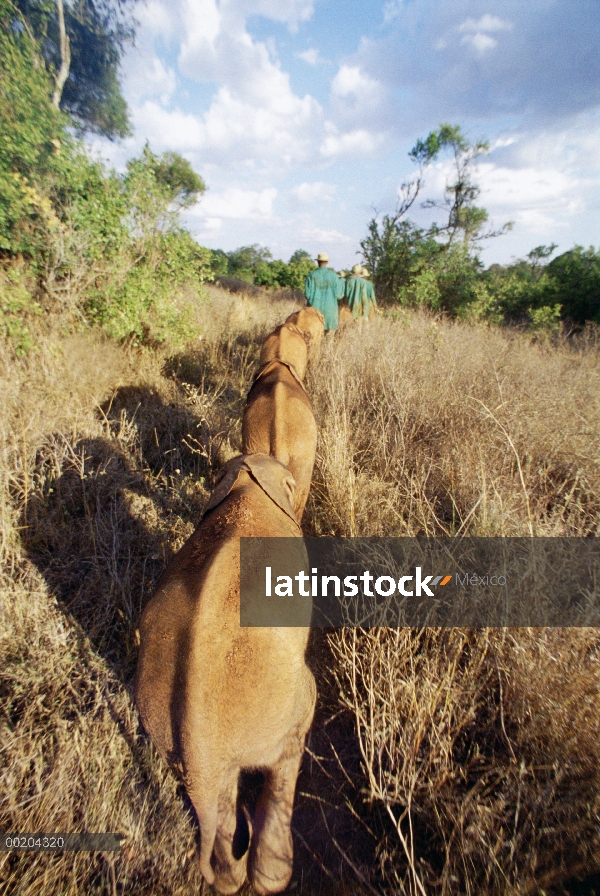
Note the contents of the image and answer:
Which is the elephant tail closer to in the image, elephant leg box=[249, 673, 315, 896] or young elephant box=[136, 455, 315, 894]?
young elephant box=[136, 455, 315, 894]

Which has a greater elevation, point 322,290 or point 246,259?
point 246,259

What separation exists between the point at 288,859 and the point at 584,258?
14.2 meters

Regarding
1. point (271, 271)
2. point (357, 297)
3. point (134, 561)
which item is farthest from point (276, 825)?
point (271, 271)

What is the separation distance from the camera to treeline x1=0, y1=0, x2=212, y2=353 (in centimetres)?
455

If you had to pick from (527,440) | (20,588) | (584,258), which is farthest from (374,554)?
(584,258)

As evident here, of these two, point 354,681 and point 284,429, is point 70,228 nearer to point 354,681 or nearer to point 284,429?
point 284,429

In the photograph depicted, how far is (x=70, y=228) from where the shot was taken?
5.34m

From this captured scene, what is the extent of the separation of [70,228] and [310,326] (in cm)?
358

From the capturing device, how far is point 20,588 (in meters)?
2.47

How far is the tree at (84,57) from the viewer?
726 centimetres

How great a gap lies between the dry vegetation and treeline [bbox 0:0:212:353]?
6.24 feet

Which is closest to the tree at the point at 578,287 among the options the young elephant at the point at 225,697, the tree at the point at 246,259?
the young elephant at the point at 225,697

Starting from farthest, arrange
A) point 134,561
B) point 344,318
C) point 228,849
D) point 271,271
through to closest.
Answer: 1. point 271,271
2. point 344,318
3. point 134,561
4. point 228,849

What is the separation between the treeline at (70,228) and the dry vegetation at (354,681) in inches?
74.9
